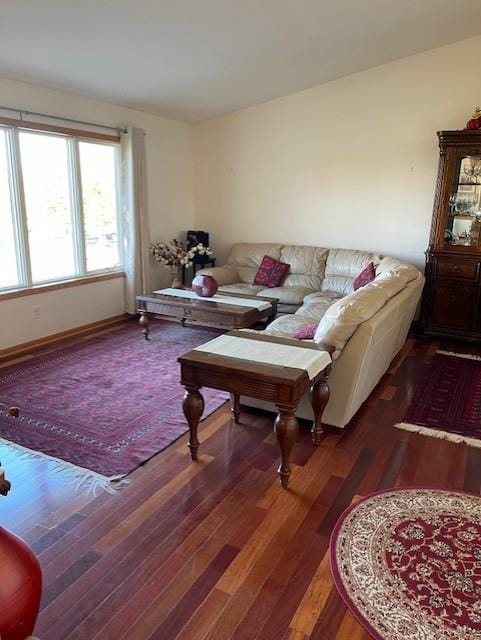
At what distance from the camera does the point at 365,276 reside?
15.9ft

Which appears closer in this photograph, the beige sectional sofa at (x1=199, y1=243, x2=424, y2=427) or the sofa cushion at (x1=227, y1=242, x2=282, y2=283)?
the beige sectional sofa at (x1=199, y1=243, x2=424, y2=427)

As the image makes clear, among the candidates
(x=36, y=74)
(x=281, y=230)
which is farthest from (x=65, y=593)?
(x=281, y=230)

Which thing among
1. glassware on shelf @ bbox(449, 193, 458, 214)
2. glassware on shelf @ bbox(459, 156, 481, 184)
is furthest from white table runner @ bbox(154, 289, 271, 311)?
glassware on shelf @ bbox(459, 156, 481, 184)

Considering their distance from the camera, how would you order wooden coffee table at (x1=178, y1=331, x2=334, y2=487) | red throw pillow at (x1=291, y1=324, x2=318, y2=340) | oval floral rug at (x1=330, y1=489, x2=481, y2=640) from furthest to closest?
1. red throw pillow at (x1=291, y1=324, x2=318, y2=340)
2. wooden coffee table at (x1=178, y1=331, x2=334, y2=487)
3. oval floral rug at (x1=330, y1=489, x2=481, y2=640)

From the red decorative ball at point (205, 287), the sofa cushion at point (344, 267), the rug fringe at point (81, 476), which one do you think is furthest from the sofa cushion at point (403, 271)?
the rug fringe at point (81, 476)

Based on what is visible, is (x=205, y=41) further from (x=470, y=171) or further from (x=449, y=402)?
(x=449, y=402)

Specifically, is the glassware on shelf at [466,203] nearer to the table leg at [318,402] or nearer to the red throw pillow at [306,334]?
the red throw pillow at [306,334]

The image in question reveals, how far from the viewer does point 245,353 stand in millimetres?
2617

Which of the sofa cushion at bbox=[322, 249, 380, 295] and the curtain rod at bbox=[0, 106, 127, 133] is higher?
the curtain rod at bbox=[0, 106, 127, 133]

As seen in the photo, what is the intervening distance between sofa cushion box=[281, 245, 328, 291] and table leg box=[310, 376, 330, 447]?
2.77 meters

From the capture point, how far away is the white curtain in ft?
17.6

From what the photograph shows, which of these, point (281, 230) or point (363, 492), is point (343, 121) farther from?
point (363, 492)

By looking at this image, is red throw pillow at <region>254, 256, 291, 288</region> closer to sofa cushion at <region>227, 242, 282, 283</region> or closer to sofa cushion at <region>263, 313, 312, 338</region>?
sofa cushion at <region>227, 242, 282, 283</region>

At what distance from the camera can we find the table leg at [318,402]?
2.78 metres
